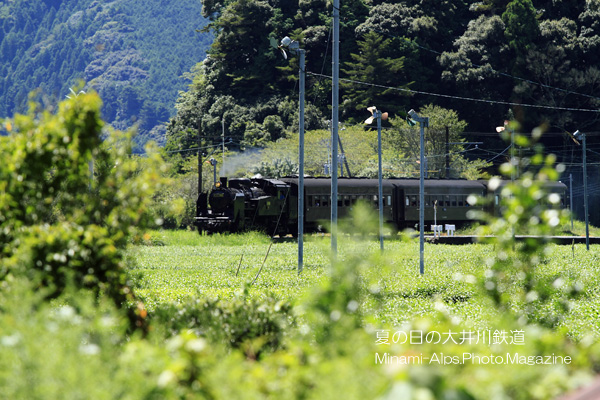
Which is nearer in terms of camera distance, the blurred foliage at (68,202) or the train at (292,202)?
the blurred foliage at (68,202)

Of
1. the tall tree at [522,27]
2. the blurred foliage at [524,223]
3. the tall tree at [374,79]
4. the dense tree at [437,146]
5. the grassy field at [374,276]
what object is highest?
the tall tree at [522,27]

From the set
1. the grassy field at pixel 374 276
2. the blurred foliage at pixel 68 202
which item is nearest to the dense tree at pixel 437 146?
the grassy field at pixel 374 276

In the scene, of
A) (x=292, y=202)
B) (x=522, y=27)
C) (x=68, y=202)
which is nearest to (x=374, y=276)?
(x=68, y=202)

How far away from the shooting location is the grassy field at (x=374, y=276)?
8914mm

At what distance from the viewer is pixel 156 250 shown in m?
34.2

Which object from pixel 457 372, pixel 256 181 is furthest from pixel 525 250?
pixel 256 181

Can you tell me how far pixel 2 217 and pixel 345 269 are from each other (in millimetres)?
3365

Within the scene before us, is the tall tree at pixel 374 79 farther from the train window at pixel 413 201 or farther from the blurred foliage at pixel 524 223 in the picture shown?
the blurred foliage at pixel 524 223

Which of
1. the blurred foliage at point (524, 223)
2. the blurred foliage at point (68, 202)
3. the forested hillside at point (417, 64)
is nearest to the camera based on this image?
the blurred foliage at point (524, 223)

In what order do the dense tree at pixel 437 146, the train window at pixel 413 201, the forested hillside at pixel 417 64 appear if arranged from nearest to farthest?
the train window at pixel 413 201 < the dense tree at pixel 437 146 < the forested hillside at pixel 417 64

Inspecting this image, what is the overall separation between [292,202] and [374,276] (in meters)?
33.7

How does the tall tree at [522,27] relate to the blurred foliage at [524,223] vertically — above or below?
above

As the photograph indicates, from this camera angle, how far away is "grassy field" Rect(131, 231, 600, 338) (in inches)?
351

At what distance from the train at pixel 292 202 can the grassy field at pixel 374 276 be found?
3166 millimetres
